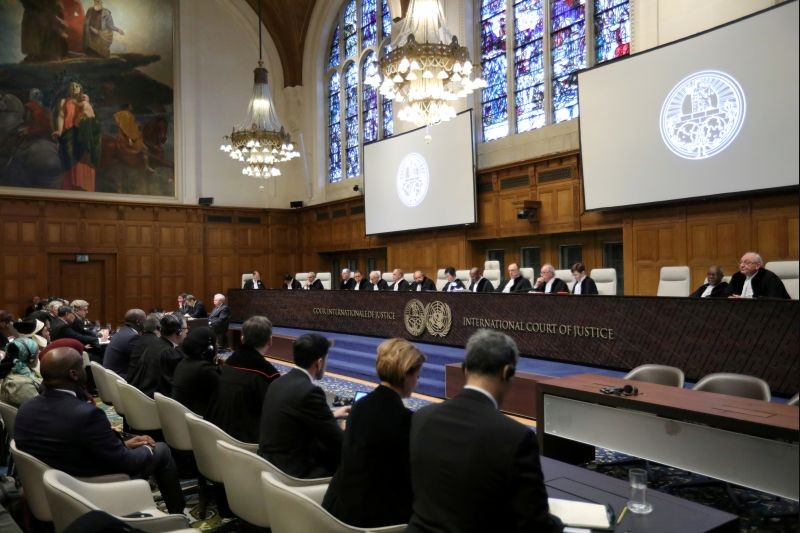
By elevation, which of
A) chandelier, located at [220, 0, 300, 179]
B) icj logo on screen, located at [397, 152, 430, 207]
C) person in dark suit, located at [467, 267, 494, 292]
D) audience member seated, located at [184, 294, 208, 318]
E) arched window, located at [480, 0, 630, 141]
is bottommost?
audience member seated, located at [184, 294, 208, 318]

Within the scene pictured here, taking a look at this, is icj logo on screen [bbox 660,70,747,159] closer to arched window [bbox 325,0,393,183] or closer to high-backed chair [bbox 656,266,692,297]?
high-backed chair [bbox 656,266,692,297]

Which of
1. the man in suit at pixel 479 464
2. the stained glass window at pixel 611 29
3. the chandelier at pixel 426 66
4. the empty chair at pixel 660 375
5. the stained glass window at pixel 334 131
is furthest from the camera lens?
the stained glass window at pixel 334 131

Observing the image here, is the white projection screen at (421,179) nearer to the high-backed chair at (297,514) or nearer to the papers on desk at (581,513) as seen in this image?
the papers on desk at (581,513)

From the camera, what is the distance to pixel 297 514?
1877 mm

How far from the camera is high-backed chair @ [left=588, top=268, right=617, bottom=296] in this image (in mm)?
7883

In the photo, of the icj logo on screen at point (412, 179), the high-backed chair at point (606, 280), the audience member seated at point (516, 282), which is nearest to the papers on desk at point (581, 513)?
the high-backed chair at point (606, 280)

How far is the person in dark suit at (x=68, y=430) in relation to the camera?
255 cm

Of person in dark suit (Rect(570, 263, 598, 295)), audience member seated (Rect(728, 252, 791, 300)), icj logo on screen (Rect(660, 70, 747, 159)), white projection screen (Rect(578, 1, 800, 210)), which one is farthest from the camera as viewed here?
person in dark suit (Rect(570, 263, 598, 295))

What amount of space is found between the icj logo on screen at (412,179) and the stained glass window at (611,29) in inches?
154

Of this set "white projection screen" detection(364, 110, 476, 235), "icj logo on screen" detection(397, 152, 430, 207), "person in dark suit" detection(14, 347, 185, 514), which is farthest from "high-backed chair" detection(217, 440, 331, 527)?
"icj logo on screen" detection(397, 152, 430, 207)

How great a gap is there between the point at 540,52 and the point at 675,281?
17.5ft

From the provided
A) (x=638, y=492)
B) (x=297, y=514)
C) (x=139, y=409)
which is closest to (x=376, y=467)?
(x=297, y=514)

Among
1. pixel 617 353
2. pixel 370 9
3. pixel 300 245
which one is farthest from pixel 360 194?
pixel 617 353

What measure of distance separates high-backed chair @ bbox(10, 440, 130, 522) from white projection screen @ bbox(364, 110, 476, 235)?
937cm
